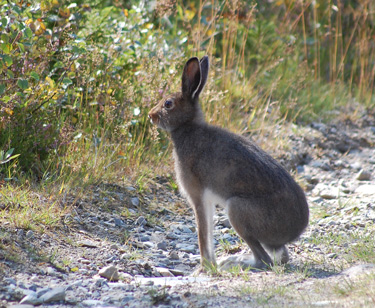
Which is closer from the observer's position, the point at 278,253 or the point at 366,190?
the point at 278,253

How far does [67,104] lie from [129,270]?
8.78 ft

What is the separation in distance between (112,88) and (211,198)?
2519 millimetres

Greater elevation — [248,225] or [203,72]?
[203,72]

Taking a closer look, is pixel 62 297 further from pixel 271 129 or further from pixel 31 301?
pixel 271 129

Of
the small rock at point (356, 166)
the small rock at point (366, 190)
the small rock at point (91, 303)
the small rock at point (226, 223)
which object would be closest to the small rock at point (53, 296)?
the small rock at point (91, 303)

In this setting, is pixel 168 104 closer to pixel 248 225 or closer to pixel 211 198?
pixel 211 198

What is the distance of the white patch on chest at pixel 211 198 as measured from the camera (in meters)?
5.09

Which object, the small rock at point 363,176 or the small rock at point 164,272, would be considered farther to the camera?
the small rock at point 363,176

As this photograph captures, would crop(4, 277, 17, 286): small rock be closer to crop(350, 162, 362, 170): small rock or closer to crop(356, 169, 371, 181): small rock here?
crop(356, 169, 371, 181): small rock

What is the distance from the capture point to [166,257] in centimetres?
533

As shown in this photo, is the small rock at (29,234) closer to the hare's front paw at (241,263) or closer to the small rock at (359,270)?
the hare's front paw at (241,263)

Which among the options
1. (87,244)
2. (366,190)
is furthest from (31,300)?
(366,190)

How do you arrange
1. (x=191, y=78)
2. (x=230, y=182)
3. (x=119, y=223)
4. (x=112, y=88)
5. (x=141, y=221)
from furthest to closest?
(x=112, y=88) → (x=141, y=221) → (x=119, y=223) → (x=191, y=78) → (x=230, y=182)

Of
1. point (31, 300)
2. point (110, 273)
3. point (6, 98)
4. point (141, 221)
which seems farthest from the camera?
point (141, 221)
